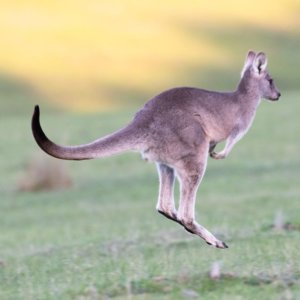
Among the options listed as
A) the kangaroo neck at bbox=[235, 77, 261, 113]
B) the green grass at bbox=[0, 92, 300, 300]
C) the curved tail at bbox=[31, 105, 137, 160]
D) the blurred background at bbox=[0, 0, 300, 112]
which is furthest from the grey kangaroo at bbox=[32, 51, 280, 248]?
the blurred background at bbox=[0, 0, 300, 112]

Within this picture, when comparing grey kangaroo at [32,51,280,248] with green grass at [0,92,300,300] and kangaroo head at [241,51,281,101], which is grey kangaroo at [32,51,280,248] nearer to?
kangaroo head at [241,51,281,101]

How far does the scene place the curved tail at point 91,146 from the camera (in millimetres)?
7605

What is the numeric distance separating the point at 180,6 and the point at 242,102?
1984 inches

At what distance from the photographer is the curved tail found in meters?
7.61

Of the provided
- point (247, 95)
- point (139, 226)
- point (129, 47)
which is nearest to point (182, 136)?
point (247, 95)

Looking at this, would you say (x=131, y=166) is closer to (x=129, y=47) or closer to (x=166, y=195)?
(x=166, y=195)

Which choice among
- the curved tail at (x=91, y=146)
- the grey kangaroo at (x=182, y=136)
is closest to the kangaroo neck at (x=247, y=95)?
the grey kangaroo at (x=182, y=136)

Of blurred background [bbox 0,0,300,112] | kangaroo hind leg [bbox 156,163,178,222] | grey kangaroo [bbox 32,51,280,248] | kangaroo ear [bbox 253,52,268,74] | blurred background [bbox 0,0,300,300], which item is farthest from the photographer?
blurred background [bbox 0,0,300,112]

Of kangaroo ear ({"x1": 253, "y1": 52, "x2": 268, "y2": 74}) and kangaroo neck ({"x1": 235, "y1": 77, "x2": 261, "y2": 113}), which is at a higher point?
kangaroo ear ({"x1": 253, "y1": 52, "x2": 268, "y2": 74})

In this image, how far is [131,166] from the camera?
89.3 ft

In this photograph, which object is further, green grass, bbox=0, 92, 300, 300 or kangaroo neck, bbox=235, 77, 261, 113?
kangaroo neck, bbox=235, 77, 261, 113

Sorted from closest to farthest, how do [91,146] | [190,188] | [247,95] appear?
[91,146] → [190,188] → [247,95]

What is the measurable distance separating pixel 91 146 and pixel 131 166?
19177mm

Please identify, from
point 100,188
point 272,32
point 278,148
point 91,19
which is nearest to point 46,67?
point 91,19
